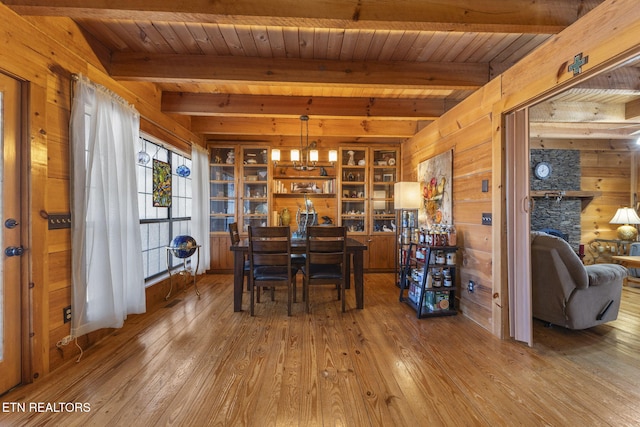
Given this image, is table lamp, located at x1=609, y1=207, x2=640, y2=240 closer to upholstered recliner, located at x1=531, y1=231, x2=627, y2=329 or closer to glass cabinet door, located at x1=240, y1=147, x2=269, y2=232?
upholstered recliner, located at x1=531, y1=231, x2=627, y2=329

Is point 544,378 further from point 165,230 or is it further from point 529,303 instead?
point 165,230

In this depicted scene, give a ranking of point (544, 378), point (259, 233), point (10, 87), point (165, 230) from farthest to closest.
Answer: point (165, 230)
point (259, 233)
point (544, 378)
point (10, 87)

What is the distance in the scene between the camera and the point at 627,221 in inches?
189

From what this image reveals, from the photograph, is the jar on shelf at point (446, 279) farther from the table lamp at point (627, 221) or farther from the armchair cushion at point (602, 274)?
the table lamp at point (627, 221)

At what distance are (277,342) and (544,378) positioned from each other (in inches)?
77.4

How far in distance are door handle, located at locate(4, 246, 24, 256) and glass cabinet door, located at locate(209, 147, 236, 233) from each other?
3.15 metres

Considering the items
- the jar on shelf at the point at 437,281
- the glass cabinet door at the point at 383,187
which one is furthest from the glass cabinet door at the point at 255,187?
the jar on shelf at the point at 437,281

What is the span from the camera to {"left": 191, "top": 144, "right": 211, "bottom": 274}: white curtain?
422 centimetres

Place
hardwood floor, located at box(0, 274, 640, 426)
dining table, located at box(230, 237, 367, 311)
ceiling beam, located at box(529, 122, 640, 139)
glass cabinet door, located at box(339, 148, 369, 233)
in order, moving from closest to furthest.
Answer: hardwood floor, located at box(0, 274, 640, 426) → dining table, located at box(230, 237, 367, 311) → ceiling beam, located at box(529, 122, 640, 139) → glass cabinet door, located at box(339, 148, 369, 233)

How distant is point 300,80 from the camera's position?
258cm

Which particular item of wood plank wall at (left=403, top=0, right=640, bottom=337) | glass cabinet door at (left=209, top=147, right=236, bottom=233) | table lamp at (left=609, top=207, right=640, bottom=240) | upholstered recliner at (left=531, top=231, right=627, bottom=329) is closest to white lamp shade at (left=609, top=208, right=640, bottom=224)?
table lamp at (left=609, top=207, right=640, bottom=240)

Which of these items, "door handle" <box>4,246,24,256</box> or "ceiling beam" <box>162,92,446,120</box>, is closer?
"door handle" <box>4,246,24,256</box>

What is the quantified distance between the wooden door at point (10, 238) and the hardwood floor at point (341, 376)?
0.70 ft

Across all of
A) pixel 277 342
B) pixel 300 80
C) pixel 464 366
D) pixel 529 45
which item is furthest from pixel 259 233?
pixel 529 45
